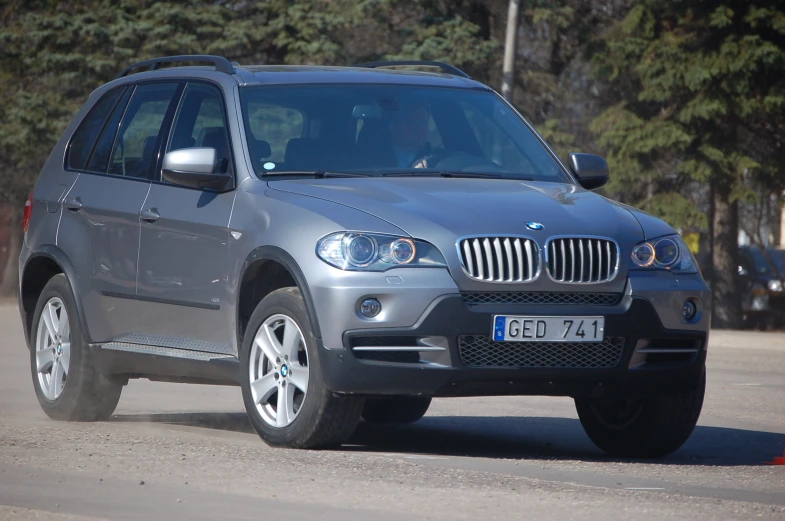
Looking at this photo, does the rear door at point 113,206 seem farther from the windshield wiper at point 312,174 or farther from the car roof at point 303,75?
the windshield wiper at point 312,174

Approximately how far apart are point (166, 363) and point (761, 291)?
2704cm

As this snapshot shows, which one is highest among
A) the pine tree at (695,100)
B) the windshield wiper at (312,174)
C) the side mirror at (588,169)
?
the windshield wiper at (312,174)

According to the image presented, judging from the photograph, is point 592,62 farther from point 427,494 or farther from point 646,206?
point 427,494

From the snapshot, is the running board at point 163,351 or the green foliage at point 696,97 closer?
the running board at point 163,351

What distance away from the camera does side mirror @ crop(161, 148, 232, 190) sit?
723cm

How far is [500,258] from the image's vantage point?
645 centimetres

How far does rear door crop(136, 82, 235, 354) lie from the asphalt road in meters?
0.54

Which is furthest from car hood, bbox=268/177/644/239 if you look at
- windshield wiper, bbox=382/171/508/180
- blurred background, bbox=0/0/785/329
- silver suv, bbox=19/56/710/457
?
blurred background, bbox=0/0/785/329

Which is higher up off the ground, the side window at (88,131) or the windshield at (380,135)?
the windshield at (380,135)

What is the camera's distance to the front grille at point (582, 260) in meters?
6.53

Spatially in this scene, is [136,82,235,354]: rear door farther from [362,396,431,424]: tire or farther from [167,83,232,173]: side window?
[362,396,431,424]: tire

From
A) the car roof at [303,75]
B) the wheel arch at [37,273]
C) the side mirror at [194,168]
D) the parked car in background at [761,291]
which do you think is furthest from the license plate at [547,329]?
the parked car in background at [761,291]

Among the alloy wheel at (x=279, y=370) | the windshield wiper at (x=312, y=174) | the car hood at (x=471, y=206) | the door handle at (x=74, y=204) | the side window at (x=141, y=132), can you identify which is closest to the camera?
the car hood at (x=471, y=206)

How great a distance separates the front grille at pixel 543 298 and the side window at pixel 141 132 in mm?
2320
